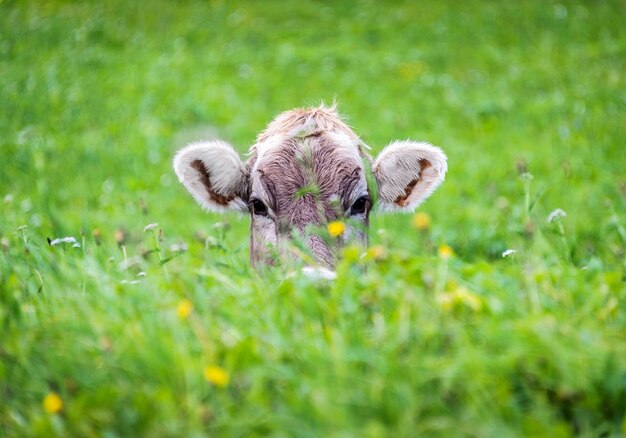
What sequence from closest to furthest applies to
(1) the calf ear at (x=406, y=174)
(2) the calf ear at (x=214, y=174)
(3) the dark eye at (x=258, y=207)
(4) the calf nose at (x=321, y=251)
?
(4) the calf nose at (x=321, y=251) < (3) the dark eye at (x=258, y=207) < (2) the calf ear at (x=214, y=174) < (1) the calf ear at (x=406, y=174)

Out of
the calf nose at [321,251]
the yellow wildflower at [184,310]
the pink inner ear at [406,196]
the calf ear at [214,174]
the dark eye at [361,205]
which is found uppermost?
the pink inner ear at [406,196]

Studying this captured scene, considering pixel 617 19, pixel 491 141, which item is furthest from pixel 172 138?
pixel 617 19

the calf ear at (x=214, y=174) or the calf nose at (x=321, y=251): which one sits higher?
the calf ear at (x=214, y=174)

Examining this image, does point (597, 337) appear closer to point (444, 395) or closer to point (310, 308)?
point (444, 395)

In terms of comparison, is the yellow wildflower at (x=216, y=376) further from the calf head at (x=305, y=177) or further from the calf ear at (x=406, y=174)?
the calf ear at (x=406, y=174)

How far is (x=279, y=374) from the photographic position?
8.67ft

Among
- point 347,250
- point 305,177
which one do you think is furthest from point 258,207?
point 347,250

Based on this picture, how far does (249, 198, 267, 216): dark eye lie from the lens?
514 centimetres

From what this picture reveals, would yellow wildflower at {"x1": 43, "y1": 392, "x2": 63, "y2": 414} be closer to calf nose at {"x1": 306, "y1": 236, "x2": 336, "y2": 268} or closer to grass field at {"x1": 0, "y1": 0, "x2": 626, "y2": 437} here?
grass field at {"x1": 0, "y1": 0, "x2": 626, "y2": 437}

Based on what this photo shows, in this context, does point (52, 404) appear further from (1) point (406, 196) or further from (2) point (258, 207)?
(1) point (406, 196)

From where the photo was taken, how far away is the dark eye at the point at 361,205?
16.9 feet

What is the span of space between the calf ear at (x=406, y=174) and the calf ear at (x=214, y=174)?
3.25 feet

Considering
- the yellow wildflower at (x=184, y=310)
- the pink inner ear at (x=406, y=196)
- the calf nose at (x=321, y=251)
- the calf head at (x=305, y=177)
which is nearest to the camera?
the yellow wildflower at (x=184, y=310)

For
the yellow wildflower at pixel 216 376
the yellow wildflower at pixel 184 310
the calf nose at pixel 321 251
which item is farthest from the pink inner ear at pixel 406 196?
A: the yellow wildflower at pixel 216 376
